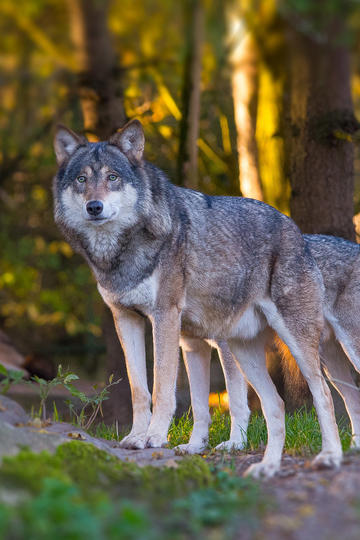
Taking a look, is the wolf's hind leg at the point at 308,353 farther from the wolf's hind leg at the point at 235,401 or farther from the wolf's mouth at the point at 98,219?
the wolf's mouth at the point at 98,219

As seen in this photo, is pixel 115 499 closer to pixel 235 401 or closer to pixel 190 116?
pixel 235 401

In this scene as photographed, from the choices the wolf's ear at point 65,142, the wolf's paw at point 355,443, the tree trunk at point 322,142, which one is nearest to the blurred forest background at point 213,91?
the tree trunk at point 322,142

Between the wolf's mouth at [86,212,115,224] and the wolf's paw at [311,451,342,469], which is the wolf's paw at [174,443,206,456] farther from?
the wolf's mouth at [86,212,115,224]

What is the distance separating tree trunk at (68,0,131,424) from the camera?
25.4 ft

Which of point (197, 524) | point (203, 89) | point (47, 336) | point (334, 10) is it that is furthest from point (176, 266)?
point (47, 336)

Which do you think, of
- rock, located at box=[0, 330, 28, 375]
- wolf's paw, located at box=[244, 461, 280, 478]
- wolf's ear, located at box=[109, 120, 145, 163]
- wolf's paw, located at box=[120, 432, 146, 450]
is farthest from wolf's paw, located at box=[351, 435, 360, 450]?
rock, located at box=[0, 330, 28, 375]

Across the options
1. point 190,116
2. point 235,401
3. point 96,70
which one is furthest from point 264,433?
point 96,70

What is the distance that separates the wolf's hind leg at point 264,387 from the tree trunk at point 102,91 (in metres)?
2.68

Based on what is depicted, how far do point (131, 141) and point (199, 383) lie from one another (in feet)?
7.39

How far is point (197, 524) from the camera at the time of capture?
2.65 meters

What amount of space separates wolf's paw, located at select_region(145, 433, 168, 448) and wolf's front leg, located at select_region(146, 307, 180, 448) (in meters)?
0.03

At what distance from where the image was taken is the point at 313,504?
9.66 feet

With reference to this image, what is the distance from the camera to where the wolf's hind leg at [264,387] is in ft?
14.9

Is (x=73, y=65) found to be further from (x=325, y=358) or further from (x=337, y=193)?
(x=325, y=358)
